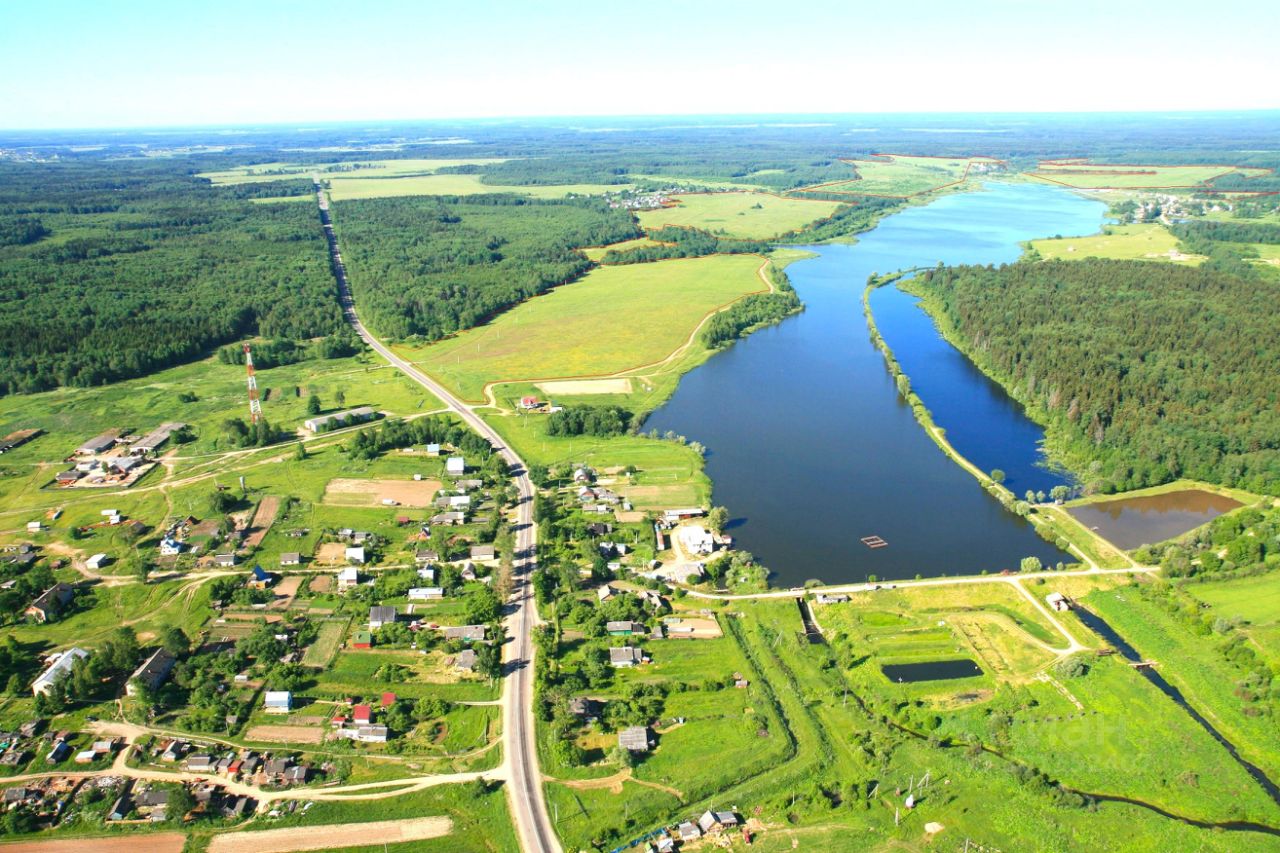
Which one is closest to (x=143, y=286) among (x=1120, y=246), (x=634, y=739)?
(x=634, y=739)

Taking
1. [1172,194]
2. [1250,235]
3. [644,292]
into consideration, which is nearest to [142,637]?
[644,292]

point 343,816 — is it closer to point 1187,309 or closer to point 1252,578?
point 1252,578

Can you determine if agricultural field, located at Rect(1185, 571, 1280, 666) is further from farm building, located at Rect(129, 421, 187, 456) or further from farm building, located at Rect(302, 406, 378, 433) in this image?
farm building, located at Rect(129, 421, 187, 456)

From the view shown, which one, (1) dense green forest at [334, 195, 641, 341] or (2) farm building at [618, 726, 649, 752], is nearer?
(2) farm building at [618, 726, 649, 752]

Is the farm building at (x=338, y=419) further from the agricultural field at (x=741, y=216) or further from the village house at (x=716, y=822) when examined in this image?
the agricultural field at (x=741, y=216)

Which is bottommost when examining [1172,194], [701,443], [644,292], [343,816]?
[343,816]

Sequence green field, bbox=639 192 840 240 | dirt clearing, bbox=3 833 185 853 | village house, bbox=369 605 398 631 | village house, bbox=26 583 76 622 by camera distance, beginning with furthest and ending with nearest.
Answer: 1. green field, bbox=639 192 840 240
2. village house, bbox=26 583 76 622
3. village house, bbox=369 605 398 631
4. dirt clearing, bbox=3 833 185 853

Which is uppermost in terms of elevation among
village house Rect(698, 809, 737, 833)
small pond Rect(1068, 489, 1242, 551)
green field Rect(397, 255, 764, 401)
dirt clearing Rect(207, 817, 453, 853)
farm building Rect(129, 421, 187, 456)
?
green field Rect(397, 255, 764, 401)

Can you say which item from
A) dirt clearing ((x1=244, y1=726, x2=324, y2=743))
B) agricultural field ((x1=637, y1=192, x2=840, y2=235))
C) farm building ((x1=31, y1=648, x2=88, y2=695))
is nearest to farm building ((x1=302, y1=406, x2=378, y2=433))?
farm building ((x1=31, y1=648, x2=88, y2=695))
